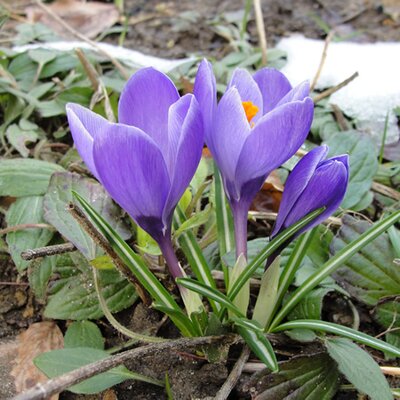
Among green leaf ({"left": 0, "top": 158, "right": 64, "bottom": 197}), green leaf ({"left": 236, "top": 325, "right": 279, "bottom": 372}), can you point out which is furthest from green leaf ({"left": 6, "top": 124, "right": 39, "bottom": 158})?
green leaf ({"left": 236, "top": 325, "right": 279, "bottom": 372})

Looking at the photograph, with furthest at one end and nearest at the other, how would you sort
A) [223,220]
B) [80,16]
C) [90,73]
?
[80,16], [90,73], [223,220]

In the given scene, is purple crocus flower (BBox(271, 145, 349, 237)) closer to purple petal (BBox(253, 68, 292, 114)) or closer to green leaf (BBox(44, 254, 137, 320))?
purple petal (BBox(253, 68, 292, 114))

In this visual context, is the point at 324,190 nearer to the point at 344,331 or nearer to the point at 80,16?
the point at 344,331

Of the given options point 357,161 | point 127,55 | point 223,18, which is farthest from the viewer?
point 223,18

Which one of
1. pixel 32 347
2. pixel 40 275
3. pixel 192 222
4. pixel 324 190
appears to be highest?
pixel 324 190

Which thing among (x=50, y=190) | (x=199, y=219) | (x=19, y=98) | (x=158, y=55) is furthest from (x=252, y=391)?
(x=158, y=55)

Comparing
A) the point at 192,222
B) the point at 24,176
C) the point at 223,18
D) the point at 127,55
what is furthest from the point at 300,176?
the point at 223,18
